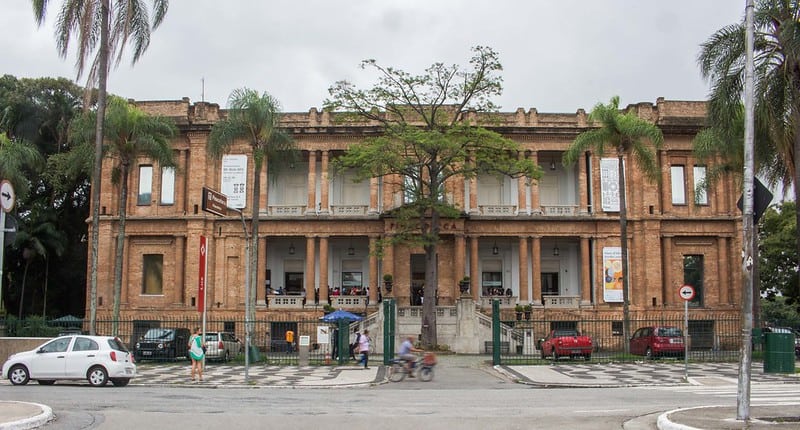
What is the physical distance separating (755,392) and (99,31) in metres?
24.9

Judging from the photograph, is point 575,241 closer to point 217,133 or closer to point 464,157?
point 464,157

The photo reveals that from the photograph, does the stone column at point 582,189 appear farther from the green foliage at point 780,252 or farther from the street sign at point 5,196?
the street sign at point 5,196

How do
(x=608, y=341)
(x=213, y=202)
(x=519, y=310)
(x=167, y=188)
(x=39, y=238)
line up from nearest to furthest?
1. (x=213, y=202)
2. (x=519, y=310)
3. (x=608, y=341)
4. (x=167, y=188)
5. (x=39, y=238)

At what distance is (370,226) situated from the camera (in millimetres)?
46969

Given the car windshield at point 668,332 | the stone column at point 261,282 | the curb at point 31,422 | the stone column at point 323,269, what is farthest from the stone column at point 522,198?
the curb at point 31,422

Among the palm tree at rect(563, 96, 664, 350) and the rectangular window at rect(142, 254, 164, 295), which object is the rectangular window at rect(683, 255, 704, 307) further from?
the rectangular window at rect(142, 254, 164, 295)

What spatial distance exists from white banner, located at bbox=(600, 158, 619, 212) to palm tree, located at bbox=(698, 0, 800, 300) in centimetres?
2250

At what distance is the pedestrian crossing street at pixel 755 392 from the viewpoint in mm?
17359

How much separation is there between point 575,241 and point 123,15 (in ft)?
99.9

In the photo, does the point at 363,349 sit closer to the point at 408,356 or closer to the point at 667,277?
the point at 408,356

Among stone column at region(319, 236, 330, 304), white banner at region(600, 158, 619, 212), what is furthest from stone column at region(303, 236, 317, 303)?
white banner at region(600, 158, 619, 212)

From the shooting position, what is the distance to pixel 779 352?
86.5 ft

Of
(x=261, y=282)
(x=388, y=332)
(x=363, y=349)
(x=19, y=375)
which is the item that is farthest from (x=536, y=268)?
(x=19, y=375)

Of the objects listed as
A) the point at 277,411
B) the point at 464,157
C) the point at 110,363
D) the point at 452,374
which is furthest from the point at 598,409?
the point at 464,157
